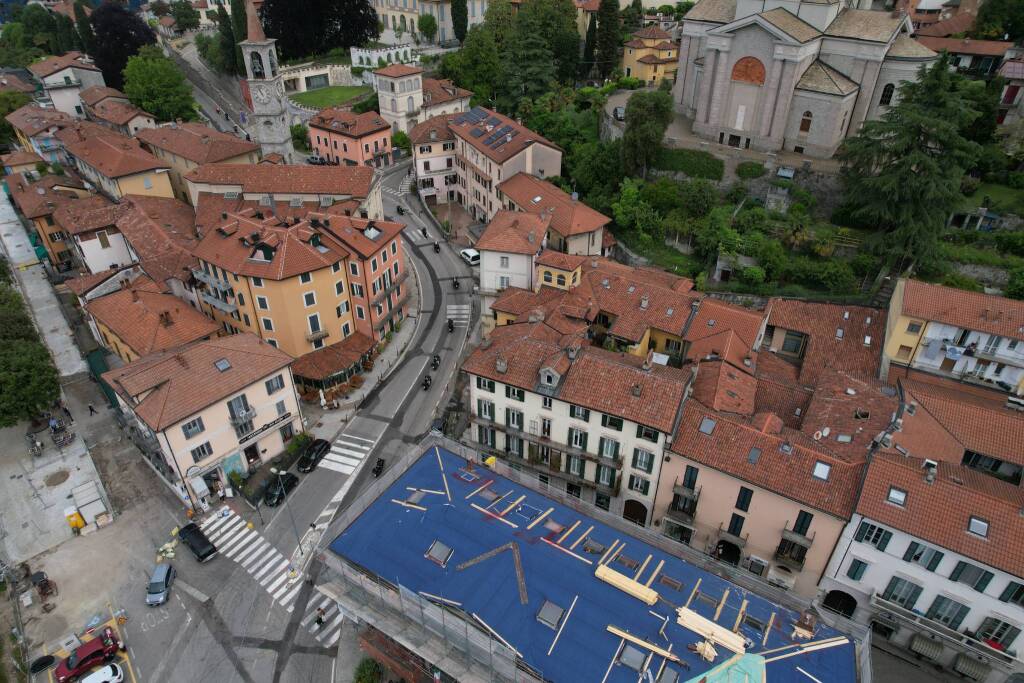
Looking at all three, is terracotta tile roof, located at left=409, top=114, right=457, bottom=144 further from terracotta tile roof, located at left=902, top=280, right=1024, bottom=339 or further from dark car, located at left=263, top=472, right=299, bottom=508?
terracotta tile roof, located at left=902, top=280, right=1024, bottom=339

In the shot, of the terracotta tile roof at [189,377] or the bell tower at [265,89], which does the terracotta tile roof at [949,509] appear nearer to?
the terracotta tile roof at [189,377]

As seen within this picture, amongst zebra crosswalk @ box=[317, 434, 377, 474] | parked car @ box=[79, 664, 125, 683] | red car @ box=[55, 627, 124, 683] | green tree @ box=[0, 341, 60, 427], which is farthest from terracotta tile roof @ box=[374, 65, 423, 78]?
parked car @ box=[79, 664, 125, 683]

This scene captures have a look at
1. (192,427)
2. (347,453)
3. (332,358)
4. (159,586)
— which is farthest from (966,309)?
(159,586)

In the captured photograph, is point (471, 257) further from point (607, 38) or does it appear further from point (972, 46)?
point (972, 46)

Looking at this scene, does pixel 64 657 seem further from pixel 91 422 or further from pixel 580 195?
pixel 580 195

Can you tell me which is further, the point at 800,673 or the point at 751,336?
the point at 751,336

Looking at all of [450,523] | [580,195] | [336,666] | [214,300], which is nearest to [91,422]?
[214,300]
